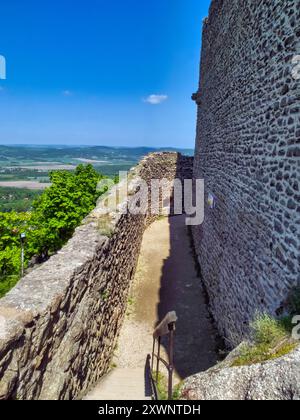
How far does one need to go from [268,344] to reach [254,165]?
9.22 ft

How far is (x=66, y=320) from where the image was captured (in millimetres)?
3475

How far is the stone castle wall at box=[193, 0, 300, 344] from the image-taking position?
12.0 feet

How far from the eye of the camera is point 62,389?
10.6ft

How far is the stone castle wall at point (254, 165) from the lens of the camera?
3.65 m

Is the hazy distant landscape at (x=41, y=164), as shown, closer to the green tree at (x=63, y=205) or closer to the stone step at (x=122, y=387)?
the green tree at (x=63, y=205)

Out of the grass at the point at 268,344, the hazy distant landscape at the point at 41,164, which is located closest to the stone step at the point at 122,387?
the grass at the point at 268,344

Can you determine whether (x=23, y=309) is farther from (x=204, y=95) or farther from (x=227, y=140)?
(x=204, y=95)

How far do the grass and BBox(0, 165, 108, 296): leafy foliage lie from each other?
14.3 m

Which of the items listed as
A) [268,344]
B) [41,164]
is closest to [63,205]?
[268,344]

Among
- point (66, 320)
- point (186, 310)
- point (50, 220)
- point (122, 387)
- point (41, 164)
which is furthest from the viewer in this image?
point (41, 164)

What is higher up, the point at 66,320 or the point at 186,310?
the point at 66,320

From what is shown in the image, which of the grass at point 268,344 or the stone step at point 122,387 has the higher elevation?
the grass at point 268,344

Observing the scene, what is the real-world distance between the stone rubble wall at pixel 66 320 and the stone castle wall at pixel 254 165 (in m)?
2.26

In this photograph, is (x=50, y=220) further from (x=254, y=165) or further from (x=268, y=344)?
(x=268, y=344)
